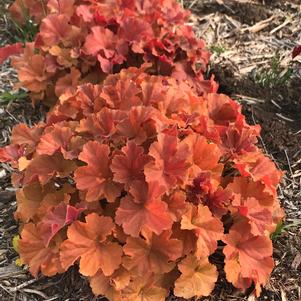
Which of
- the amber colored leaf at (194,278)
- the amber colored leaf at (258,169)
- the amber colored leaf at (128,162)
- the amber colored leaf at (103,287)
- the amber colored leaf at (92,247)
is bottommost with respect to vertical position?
the amber colored leaf at (103,287)

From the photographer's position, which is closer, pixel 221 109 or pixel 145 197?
pixel 145 197

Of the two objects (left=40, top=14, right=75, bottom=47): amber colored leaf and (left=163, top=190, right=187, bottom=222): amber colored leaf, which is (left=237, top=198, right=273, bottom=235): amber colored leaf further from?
(left=40, top=14, right=75, bottom=47): amber colored leaf

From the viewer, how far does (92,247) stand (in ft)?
6.64

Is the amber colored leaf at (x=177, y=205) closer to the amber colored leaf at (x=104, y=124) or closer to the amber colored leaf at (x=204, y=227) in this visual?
the amber colored leaf at (x=204, y=227)

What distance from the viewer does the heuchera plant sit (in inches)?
113

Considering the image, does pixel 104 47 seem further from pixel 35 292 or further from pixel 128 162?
pixel 35 292

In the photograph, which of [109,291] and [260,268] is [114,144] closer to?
[109,291]

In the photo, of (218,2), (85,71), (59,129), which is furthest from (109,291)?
(218,2)

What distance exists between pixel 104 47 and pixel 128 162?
1.03 meters

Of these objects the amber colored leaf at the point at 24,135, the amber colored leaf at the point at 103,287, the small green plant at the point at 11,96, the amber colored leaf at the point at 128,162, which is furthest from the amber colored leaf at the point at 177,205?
the small green plant at the point at 11,96

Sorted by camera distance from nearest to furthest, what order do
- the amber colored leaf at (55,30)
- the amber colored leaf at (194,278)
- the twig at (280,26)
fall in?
the amber colored leaf at (194,278)
the amber colored leaf at (55,30)
the twig at (280,26)

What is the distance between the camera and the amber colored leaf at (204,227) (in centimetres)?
202

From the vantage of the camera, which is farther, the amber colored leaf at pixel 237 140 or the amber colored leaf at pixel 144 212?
the amber colored leaf at pixel 237 140

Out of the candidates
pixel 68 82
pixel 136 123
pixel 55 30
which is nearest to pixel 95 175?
pixel 136 123
